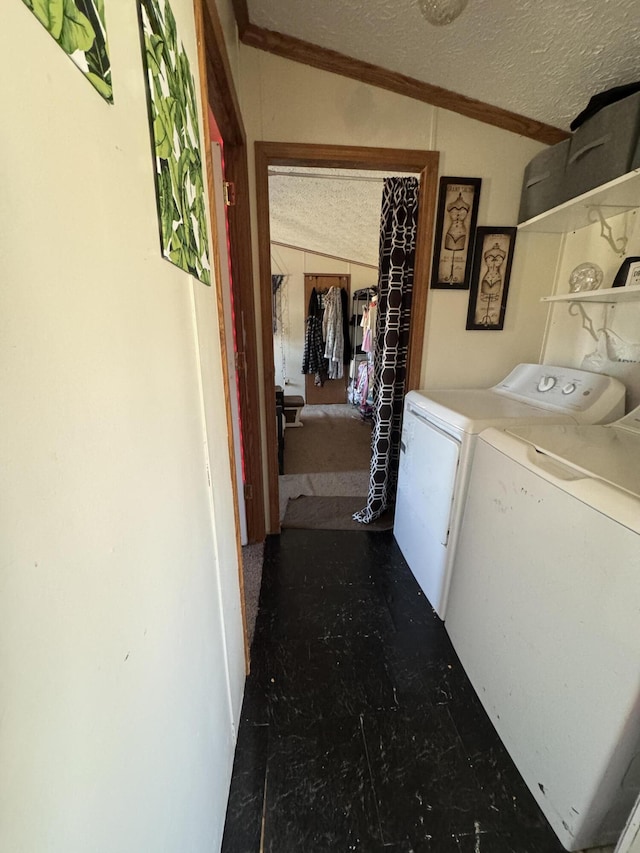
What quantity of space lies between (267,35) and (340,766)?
110 inches

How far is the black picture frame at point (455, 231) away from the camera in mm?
1783

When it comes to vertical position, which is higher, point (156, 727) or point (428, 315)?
point (428, 315)

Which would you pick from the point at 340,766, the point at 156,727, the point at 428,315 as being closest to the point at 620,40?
the point at 428,315

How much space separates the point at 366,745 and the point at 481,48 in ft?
8.37

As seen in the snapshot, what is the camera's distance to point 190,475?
0.71 m

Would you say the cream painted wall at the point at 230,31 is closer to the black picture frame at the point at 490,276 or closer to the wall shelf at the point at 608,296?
the black picture frame at the point at 490,276

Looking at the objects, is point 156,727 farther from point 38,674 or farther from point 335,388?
point 335,388

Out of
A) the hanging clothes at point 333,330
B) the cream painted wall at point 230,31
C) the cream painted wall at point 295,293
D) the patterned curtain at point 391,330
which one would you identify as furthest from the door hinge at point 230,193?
the hanging clothes at point 333,330

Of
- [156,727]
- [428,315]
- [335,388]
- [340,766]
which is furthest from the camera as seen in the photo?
[335,388]

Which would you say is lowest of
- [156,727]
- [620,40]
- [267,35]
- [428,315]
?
[156,727]

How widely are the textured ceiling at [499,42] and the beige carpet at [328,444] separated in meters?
2.49

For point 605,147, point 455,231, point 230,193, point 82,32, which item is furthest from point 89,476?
point 455,231

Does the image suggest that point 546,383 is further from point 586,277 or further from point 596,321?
point 586,277

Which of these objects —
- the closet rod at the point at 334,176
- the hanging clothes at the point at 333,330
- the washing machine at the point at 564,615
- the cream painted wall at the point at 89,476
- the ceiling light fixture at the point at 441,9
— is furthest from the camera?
the hanging clothes at the point at 333,330
